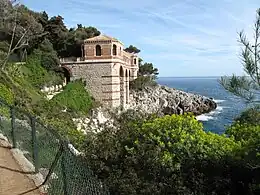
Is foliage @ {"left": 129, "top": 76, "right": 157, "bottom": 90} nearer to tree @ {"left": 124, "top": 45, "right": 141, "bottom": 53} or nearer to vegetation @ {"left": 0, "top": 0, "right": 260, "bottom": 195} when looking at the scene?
tree @ {"left": 124, "top": 45, "right": 141, "bottom": 53}

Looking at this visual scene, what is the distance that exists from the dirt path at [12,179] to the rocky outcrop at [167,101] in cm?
3736

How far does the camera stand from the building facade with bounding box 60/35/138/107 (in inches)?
1529

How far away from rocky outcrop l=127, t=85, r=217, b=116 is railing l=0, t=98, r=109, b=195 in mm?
36770

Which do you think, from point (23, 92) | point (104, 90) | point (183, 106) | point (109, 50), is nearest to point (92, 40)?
point (109, 50)

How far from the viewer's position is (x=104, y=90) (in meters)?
38.9

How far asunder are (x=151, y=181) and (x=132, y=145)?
1.54 metres

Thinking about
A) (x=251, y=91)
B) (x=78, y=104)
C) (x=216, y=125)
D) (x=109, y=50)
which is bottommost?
(x=216, y=125)

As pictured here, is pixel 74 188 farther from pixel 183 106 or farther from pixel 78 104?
pixel 183 106

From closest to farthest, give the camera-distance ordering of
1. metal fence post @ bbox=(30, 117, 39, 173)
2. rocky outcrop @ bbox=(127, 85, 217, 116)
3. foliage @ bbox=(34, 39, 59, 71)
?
metal fence post @ bbox=(30, 117, 39, 173) < foliage @ bbox=(34, 39, 59, 71) < rocky outcrop @ bbox=(127, 85, 217, 116)

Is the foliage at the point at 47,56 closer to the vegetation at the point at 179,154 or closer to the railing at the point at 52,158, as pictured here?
the vegetation at the point at 179,154

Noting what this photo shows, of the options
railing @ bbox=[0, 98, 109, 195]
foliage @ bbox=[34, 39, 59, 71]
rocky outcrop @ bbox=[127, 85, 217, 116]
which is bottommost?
rocky outcrop @ bbox=[127, 85, 217, 116]

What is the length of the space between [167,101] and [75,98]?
22.1 m

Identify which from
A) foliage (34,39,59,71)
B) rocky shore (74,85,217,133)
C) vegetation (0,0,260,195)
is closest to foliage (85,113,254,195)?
vegetation (0,0,260,195)

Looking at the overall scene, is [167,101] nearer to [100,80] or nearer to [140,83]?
[140,83]
